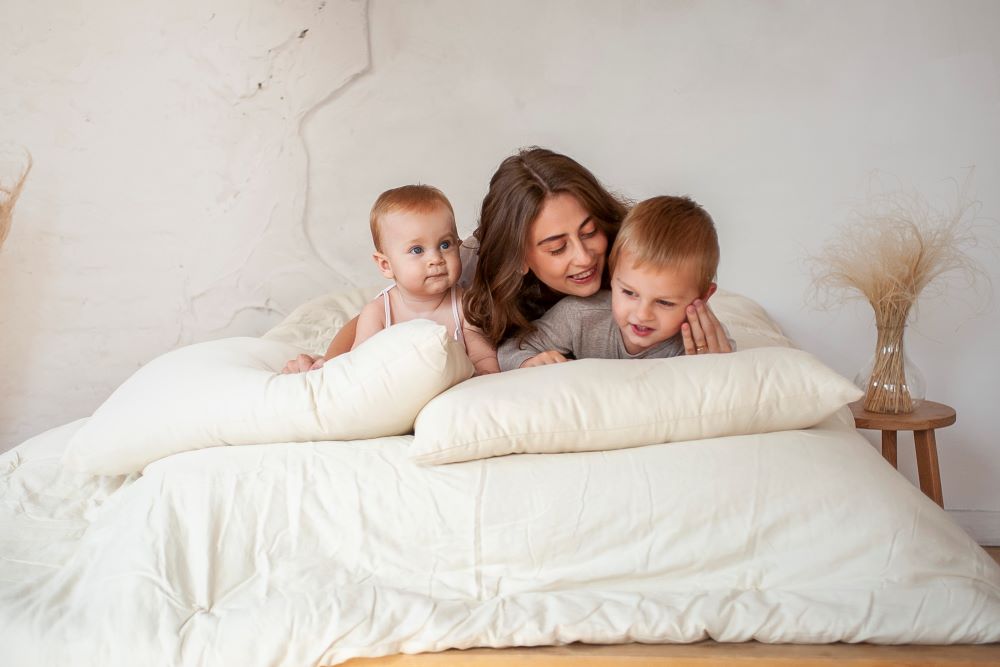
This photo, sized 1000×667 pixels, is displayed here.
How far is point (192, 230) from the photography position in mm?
3020

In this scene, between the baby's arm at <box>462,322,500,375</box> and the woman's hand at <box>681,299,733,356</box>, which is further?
the baby's arm at <box>462,322,500,375</box>

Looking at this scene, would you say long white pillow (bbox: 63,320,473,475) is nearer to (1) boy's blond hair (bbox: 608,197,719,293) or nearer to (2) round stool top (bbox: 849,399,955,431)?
(1) boy's blond hair (bbox: 608,197,719,293)

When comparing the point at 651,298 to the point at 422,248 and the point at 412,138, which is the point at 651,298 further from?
the point at 412,138

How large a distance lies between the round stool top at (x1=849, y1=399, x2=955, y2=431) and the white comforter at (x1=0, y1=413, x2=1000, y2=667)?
2.69ft

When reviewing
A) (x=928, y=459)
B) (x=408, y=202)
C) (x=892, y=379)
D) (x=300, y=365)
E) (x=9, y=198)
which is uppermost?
(x=9, y=198)

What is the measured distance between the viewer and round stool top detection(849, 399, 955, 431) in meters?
2.18

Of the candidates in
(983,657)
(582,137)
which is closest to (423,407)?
(983,657)

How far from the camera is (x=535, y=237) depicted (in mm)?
1895

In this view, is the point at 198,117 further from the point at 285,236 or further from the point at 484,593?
the point at 484,593

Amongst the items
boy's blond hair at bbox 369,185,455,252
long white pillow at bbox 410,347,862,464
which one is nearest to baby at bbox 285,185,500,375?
boy's blond hair at bbox 369,185,455,252

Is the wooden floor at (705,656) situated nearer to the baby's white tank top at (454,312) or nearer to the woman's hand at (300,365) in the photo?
the woman's hand at (300,365)

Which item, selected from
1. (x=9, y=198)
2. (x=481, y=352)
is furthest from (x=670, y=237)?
(x=9, y=198)

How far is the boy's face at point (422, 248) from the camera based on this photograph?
6.31ft

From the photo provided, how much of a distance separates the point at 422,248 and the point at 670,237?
A: 1.84 ft
